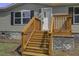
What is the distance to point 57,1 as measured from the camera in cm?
1473

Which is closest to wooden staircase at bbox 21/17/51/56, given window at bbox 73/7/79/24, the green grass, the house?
the house

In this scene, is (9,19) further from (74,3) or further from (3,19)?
(74,3)

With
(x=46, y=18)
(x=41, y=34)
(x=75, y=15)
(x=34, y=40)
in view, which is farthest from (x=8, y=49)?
(x=75, y=15)

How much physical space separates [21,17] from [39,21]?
0.90ft

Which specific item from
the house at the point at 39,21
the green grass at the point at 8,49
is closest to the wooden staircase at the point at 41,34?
the house at the point at 39,21

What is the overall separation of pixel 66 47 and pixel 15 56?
76cm

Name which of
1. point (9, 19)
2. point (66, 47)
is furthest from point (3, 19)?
point (66, 47)

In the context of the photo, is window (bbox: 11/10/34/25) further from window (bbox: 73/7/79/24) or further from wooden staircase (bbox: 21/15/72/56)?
window (bbox: 73/7/79/24)

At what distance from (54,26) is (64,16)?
209 mm

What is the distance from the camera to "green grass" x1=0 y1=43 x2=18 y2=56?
14711 millimetres

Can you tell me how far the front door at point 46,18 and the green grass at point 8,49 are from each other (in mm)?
500

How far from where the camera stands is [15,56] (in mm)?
14711

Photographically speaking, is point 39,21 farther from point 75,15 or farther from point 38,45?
point 75,15

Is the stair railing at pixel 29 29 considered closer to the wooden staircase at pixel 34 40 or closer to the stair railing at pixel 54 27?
the wooden staircase at pixel 34 40
